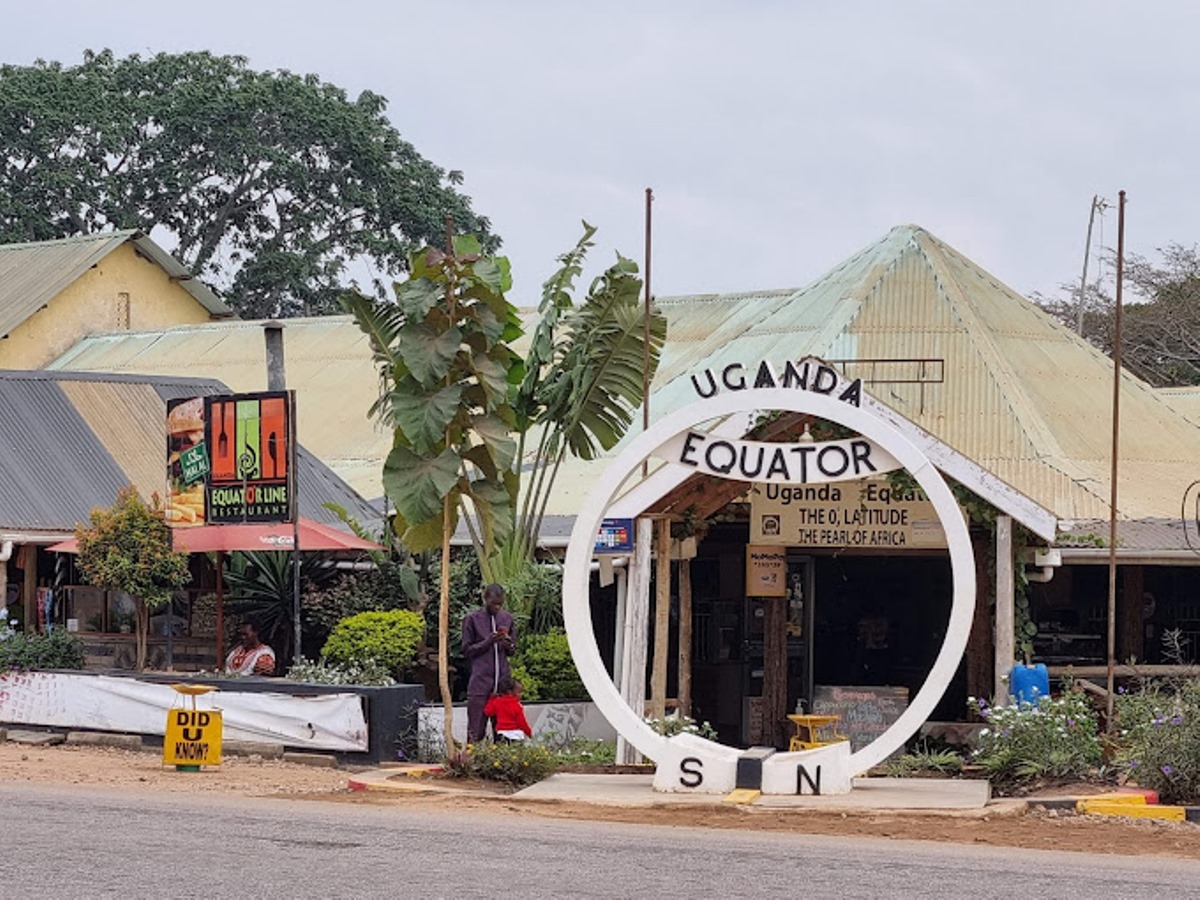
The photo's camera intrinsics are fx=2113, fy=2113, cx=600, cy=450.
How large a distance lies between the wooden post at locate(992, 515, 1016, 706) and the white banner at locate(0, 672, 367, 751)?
18.5 ft

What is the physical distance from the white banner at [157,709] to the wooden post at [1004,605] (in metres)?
5.65

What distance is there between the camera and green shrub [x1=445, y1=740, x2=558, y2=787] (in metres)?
17.3

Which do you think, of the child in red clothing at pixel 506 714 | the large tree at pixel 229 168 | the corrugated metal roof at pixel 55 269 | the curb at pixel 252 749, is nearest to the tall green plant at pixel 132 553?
the curb at pixel 252 749

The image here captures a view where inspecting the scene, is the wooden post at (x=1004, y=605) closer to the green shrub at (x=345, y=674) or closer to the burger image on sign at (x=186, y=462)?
the green shrub at (x=345, y=674)

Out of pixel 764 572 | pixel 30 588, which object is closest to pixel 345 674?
pixel 764 572

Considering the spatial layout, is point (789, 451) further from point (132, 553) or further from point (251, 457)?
point (132, 553)

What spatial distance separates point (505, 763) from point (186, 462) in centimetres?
692

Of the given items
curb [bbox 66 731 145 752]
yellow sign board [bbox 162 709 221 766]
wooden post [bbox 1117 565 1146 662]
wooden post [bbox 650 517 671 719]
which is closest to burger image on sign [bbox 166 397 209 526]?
curb [bbox 66 731 145 752]

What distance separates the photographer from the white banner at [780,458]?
16.6 m

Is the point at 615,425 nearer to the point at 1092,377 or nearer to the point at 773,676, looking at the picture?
the point at 773,676

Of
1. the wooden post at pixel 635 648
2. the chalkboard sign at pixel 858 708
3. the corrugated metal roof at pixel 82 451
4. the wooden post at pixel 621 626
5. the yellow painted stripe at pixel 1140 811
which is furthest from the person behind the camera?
the corrugated metal roof at pixel 82 451

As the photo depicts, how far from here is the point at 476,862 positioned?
1198 cm

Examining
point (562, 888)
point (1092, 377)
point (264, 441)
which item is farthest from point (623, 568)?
point (562, 888)

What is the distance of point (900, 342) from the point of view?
76.2 ft
